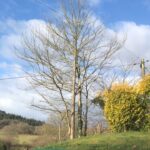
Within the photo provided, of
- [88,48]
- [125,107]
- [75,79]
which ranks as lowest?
[125,107]

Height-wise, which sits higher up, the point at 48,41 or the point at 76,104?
the point at 48,41

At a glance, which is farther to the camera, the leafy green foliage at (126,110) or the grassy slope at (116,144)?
the leafy green foliage at (126,110)

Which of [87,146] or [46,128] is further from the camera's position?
[46,128]

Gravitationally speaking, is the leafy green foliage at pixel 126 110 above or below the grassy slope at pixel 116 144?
above

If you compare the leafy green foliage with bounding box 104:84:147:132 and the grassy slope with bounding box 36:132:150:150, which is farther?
the leafy green foliage with bounding box 104:84:147:132

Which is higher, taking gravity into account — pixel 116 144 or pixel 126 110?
pixel 126 110

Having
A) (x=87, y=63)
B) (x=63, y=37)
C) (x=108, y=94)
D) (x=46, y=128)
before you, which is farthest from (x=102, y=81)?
(x=46, y=128)

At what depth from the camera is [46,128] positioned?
50125mm

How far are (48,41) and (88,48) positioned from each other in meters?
2.47

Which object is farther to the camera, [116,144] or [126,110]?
[126,110]

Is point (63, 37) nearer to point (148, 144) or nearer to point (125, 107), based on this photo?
point (125, 107)

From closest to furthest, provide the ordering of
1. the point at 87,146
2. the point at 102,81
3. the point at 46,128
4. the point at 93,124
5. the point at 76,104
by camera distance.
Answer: the point at 87,146 → the point at 76,104 → the point at 102,81 → the point at 93,124 → the point at 46,128

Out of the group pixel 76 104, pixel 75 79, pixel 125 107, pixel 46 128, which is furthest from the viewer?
pixel 46 128

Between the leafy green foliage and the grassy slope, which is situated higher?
the leafy green foliage
